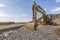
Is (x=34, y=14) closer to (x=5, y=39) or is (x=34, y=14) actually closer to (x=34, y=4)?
(x=34, y=4)

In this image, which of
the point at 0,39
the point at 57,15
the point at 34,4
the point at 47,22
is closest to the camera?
the point at 0,39

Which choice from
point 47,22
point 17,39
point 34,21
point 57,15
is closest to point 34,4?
point 34,21

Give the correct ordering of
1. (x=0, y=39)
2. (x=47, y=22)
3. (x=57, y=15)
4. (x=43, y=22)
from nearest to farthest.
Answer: (x=0, y=39) → (x=43, y=22) → (x=47, y=22) → (x=57, y=15)

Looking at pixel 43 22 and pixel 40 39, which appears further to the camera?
pixel 43 22

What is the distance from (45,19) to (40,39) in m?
11.5

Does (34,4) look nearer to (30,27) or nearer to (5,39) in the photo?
(30,27)

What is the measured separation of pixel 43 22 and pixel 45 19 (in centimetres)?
53

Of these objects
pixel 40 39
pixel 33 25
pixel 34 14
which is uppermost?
pixel 34 14

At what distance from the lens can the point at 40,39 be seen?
5992mm

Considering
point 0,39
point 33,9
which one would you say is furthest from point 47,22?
point 0,39

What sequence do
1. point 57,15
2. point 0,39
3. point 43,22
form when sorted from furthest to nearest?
point 57,15 → point 43,22 → point 0,39

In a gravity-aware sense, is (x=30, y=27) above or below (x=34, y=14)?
below

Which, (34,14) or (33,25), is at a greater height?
(34,14)

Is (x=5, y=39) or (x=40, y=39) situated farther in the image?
(x=40, y=39)
